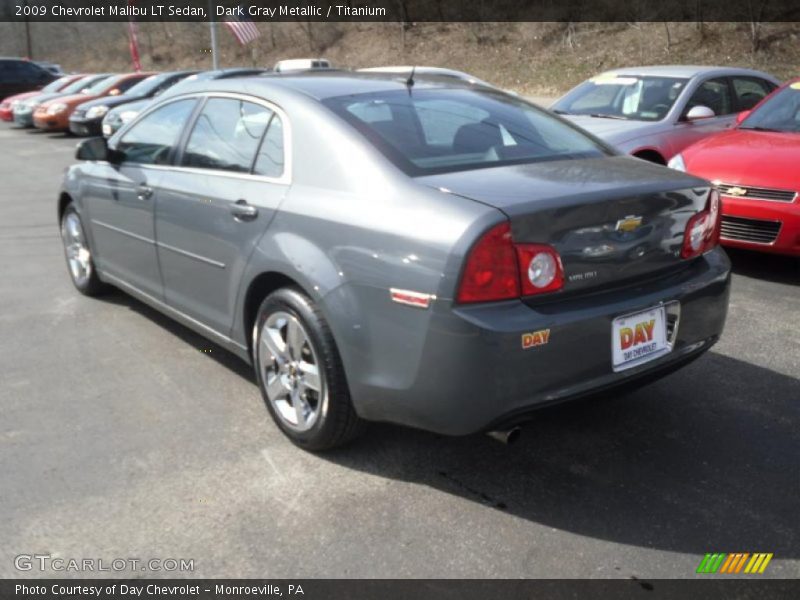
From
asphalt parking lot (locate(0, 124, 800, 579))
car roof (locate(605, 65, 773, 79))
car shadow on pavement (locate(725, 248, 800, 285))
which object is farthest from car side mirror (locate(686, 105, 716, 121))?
asphalt parking lot (locate(0, 124, 800, 579))

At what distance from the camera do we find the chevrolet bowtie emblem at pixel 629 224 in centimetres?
308

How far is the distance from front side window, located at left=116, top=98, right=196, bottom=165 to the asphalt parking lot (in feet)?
3.77

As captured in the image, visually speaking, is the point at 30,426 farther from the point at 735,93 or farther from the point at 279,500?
the point at 735,93

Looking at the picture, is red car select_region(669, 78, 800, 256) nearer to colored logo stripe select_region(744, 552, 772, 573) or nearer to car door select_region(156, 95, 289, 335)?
colored logo stripe select_region(744, 552, 772, 573)

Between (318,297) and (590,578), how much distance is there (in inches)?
55.8

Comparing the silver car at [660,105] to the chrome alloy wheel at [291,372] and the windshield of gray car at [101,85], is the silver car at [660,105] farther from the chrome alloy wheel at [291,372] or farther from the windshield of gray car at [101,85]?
the windshield of gray car at [101,85]

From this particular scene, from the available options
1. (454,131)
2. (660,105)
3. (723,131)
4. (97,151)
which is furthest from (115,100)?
(454,131)

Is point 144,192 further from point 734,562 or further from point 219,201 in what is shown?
point 734,562

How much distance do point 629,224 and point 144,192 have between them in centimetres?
268

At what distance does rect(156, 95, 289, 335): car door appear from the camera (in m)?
3.65

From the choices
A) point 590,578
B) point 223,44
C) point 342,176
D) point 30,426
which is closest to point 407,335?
point 342,176

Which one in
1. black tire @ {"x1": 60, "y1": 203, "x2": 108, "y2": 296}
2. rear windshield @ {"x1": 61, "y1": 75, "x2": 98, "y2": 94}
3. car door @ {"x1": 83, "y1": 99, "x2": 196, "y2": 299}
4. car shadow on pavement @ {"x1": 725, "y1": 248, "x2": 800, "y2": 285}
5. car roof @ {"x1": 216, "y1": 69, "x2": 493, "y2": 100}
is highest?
car roof @ {"x1": 216, "y1": 69, "x2": 493, "y2": 100}

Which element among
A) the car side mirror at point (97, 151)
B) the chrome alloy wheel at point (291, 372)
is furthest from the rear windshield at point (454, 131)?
the car side mirror at point (97, 151)

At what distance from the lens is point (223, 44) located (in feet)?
148
